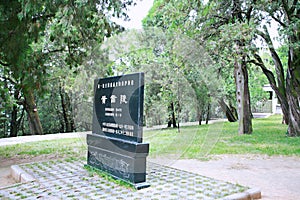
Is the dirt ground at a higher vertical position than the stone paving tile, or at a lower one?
lower

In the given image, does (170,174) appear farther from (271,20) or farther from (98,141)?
A: (271,20)

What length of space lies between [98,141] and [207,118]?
4.06m

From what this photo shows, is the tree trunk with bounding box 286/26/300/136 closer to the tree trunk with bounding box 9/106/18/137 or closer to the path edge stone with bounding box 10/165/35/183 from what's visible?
the path edge stone with bounding box 10/165/35/183

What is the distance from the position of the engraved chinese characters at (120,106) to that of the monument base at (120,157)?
113 mm

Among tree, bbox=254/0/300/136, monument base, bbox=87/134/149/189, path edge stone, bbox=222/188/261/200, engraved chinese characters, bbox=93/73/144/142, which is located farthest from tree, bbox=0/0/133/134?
tree, bbox=254/0/300/136

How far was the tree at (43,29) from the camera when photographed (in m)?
5.52

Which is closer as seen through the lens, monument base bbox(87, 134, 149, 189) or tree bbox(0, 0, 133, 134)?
monument base bbox(87, 134, 149, 189)

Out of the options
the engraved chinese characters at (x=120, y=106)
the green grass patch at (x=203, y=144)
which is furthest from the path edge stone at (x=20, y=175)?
the green grass patch at (x=203, y=144)

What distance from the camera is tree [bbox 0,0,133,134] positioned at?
18.1 feet

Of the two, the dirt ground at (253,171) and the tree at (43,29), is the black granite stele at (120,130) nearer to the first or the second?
the tree at (43,29)

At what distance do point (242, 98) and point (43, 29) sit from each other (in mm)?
7419

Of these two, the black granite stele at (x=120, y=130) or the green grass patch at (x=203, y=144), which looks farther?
the green grass patch at (x=203, y=144)

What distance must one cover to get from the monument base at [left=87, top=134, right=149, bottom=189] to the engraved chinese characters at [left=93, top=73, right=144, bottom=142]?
113 mm

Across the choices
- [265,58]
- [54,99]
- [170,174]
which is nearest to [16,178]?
[170,174]
